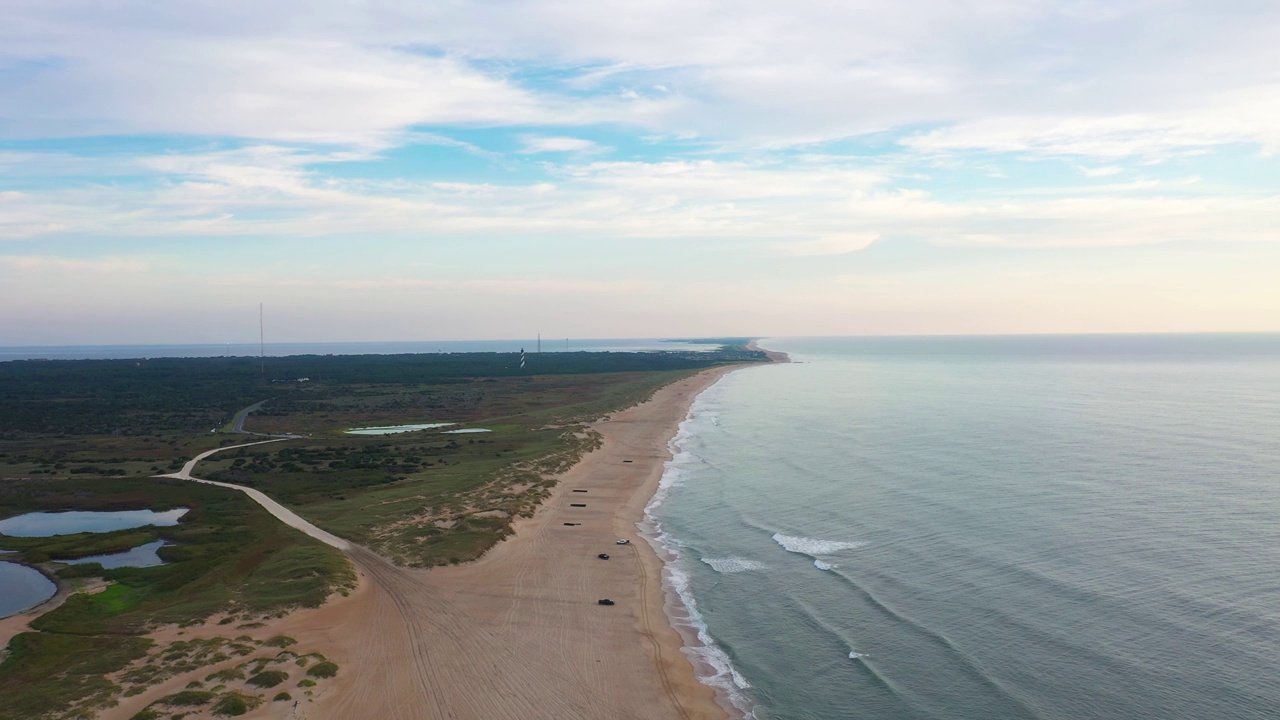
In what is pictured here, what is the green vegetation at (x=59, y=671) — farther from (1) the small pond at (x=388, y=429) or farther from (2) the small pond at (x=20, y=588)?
(1) the small pond at (x=388, y=429)

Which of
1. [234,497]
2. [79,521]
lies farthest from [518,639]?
[79,521]

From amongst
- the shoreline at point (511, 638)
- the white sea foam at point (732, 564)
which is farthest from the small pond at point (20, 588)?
the white sea foam at point (732, 564)

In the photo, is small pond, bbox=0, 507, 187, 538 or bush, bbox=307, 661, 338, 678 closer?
bush, bbox=307, 661, 338, 678

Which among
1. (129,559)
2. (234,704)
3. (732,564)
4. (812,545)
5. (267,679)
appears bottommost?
(732,564)

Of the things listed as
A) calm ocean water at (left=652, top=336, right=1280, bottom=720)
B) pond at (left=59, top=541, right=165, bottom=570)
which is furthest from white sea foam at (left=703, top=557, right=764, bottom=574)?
pond at (left=59, top=541, right=165, bottom=570)

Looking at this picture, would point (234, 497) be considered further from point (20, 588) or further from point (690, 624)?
point (690, 624)

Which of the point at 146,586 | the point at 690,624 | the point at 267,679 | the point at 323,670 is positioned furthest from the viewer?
the point at 146,586

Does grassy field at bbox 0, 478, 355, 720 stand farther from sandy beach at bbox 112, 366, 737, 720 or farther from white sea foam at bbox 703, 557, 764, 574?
white sea foam at bbox 703, 557, 764, 574
